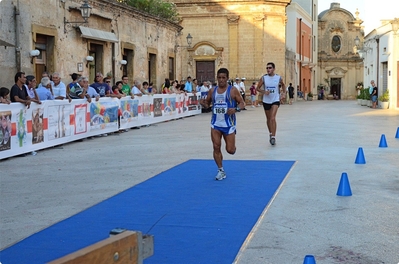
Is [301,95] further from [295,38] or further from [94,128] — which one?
[94,128]

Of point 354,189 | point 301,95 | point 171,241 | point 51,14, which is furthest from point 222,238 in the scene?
point 301,95

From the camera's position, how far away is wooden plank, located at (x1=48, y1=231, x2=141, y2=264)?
99.1 inches

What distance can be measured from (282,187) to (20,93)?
265 inches

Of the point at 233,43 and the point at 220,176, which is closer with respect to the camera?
the point at 220,176

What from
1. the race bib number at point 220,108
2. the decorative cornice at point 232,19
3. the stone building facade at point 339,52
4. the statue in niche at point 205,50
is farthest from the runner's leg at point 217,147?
the stone building facade at point 339,52

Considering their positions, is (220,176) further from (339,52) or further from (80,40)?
(339,52)

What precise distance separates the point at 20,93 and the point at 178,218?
7361 millimetres

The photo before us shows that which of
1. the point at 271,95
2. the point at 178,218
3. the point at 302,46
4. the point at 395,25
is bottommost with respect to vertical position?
the point at 178,218

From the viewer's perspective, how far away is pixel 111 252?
273cm

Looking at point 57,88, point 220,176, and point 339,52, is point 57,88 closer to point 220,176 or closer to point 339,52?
point 220,176

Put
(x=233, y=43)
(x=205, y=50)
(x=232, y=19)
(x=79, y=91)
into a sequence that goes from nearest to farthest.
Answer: (x=79, y=91) < (x=232, y=19) < (x=233, y=43) < (x=205, y=50)

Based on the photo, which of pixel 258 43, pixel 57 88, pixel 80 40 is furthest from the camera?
pixel 258 43

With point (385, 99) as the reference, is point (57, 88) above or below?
above

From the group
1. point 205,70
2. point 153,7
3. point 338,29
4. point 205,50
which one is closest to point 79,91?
point 153,7
